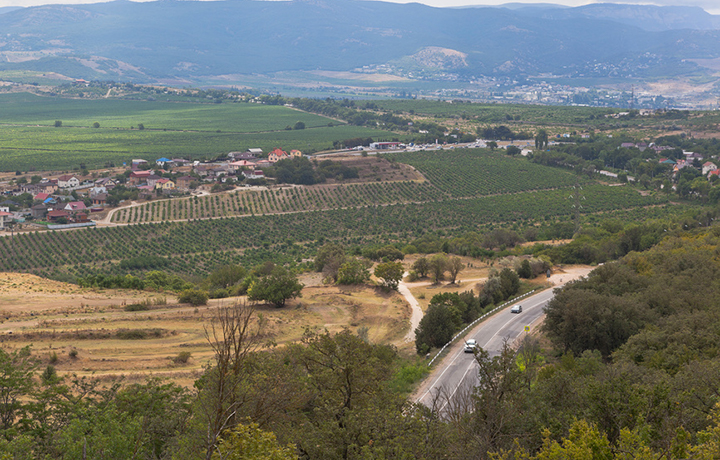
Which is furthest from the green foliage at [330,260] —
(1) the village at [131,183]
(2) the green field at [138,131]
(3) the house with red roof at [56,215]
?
(2) the green field at [138,131]

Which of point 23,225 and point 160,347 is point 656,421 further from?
point 23,225

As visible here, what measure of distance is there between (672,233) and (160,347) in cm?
3923

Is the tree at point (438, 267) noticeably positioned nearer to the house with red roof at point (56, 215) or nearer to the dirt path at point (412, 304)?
the dirt path at point (412, 304)

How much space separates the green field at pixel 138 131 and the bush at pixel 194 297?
241 ft

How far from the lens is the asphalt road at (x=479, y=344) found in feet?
72.2

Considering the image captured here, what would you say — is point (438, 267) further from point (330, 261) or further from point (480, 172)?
point (480, 172)

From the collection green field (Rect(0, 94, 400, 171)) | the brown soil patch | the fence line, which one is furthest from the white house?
the fence line

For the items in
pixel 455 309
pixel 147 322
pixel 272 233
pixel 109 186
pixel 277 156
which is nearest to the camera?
pixel 455 309

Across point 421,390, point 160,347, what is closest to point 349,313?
point 160,347

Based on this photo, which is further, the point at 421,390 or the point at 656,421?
the point at 421,390

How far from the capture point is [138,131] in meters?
141

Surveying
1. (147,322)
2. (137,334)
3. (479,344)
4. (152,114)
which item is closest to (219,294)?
(147,322)

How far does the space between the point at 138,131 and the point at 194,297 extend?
11655cm

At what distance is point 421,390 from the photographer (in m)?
22.7
